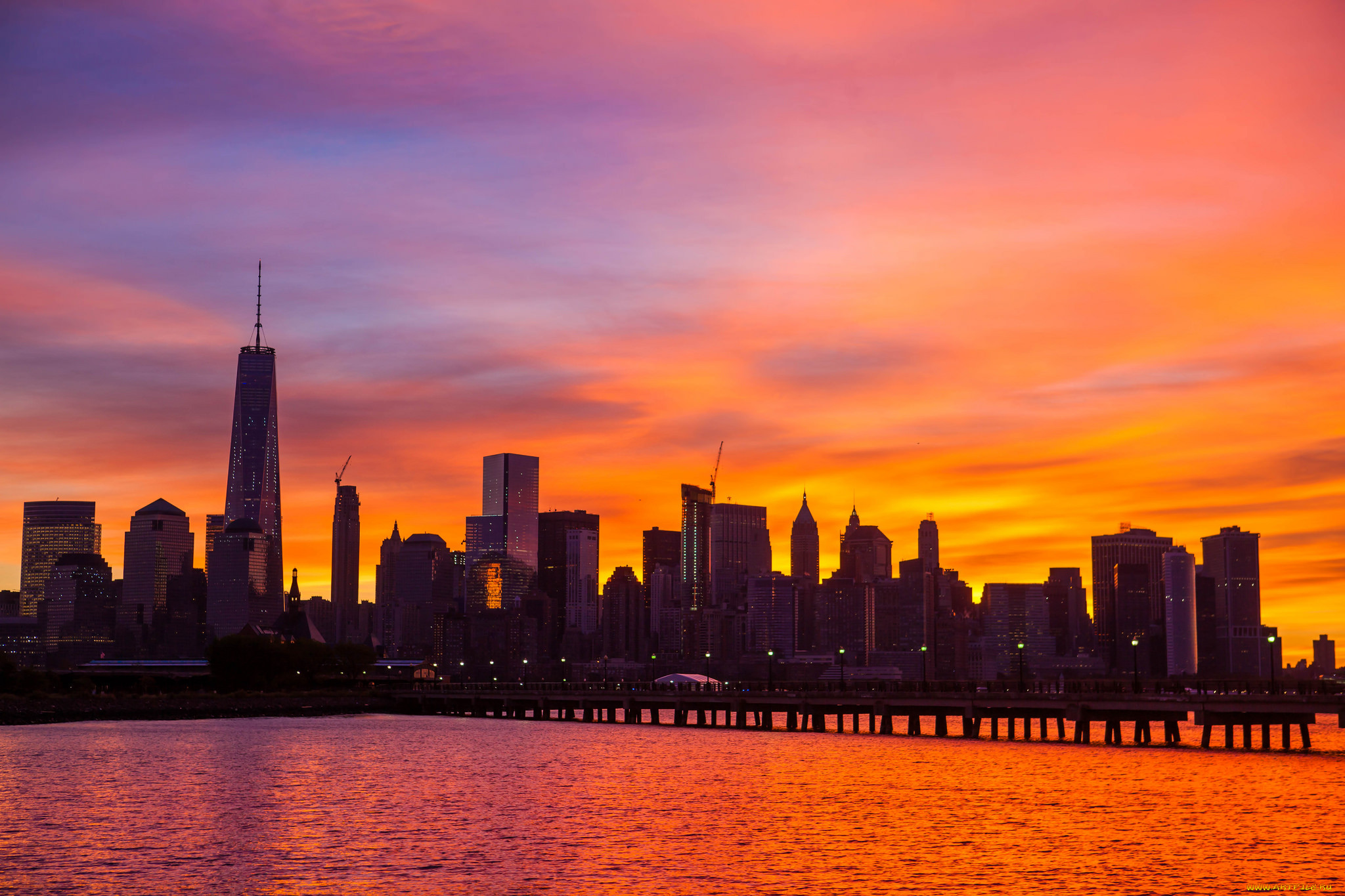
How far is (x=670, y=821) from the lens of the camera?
76.9 metres

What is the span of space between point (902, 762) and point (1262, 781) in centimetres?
2780

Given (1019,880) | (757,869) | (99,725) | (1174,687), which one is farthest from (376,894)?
(99,725)

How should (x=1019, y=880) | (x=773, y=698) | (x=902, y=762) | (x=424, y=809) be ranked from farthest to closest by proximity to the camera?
(x=773, y=698) < (x=902, y=762) < (x=424, y=809) < (x=1019, y=880)

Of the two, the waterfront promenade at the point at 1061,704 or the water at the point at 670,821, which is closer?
the water at the point at 670,821

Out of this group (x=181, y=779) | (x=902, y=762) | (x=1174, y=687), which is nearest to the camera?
(x=181, y=779)

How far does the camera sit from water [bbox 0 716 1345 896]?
57.4 m

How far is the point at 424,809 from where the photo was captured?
8206cm

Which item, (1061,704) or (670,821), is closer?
(670,821)

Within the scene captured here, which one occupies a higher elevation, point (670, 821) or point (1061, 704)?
point (1061, 704)

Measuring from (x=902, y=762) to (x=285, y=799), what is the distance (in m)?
48.8

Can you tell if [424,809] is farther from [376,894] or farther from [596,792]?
[376,894]

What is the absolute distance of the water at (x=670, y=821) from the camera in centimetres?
5744

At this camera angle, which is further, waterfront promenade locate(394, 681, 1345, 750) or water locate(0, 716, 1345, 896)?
waterfront promenade locate(394, 681, 1345, 750)

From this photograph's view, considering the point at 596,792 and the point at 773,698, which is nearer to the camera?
the point at 596,792
